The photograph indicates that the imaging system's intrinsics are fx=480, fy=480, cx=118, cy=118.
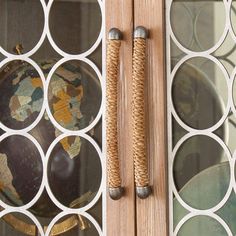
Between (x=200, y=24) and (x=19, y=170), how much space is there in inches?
14.3

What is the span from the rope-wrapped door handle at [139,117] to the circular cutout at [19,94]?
0.16 m

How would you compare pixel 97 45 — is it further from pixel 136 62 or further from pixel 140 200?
pixel 140 200

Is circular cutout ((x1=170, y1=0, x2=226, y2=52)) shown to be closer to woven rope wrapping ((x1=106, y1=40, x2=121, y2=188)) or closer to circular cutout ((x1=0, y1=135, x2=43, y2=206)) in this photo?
woven rope wrapping ((x1=106, y1=40, x2=121, y2=188))

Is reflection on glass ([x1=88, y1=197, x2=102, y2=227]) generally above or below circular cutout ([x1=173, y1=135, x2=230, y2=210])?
below

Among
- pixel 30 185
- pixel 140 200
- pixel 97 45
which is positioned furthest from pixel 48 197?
pixel 97 45

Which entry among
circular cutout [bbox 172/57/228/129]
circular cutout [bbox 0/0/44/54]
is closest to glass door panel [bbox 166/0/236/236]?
circular cutout [bbox 172/57/228/129]

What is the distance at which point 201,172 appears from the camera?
0.72 meters

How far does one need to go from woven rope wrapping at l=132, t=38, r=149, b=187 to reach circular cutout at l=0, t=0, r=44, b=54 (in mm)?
169

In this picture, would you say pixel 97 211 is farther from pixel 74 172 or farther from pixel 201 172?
pixel 201 172

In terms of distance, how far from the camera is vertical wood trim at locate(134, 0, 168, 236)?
724mm

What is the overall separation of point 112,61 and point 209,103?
0.52ft

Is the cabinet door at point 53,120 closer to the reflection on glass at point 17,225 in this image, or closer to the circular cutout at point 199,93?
the reflection on glass at point 17,225

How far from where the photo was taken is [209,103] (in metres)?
0.72

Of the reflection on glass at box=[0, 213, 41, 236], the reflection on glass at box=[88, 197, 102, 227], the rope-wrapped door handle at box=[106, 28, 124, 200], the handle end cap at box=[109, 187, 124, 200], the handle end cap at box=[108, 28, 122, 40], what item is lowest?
the reflection on glass at box=[0, 213, 41, 236]
